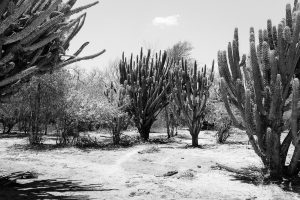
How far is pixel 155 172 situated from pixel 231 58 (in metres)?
3.03

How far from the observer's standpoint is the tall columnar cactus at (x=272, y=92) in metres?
6.47

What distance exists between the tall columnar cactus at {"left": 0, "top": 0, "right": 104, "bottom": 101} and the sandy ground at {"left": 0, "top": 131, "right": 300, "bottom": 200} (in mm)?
1986

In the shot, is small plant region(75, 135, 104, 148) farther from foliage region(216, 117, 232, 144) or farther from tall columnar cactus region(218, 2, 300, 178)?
tall columnar cactus region(218, 2, 300, 178)

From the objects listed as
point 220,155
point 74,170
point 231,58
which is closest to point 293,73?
point 231,58

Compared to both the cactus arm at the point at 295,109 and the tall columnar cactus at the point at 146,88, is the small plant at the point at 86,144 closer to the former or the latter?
the tall columnar cactus at the point at 146,88

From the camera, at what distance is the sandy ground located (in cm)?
583

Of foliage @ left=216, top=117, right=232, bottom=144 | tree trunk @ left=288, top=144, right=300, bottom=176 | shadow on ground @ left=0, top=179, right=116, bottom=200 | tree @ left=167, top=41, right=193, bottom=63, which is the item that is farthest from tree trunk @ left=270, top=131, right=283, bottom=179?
tree @ left=167, top=41, right=193, bottom=63

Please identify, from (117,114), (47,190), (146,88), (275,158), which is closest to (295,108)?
(275,158)

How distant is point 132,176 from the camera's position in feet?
24.3

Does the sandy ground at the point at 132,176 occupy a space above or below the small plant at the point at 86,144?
below

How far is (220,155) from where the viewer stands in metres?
10.6

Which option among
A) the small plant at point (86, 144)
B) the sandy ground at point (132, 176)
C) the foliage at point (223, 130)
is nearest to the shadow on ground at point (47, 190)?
the sandy ground at point (132, 176)

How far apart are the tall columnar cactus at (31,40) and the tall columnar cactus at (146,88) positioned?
8.21 m

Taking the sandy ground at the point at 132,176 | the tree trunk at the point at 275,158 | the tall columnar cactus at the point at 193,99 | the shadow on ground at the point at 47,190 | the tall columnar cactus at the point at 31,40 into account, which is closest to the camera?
the tall columnar cactus at the point at 31,40
